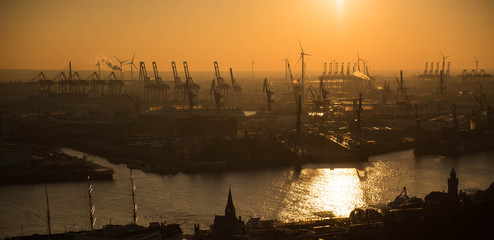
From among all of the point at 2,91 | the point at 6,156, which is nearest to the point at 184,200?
the point at 6,156

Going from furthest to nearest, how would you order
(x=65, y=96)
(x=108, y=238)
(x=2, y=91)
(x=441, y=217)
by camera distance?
1. (x=2, y=91)
2. (x=65, y=96)
3. (x=441, y=217)
4. (x=108, y=238)

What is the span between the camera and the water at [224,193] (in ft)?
32.6

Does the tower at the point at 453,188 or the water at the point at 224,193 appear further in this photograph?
the tower at the point at 453,188

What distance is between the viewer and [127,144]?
17.1 m

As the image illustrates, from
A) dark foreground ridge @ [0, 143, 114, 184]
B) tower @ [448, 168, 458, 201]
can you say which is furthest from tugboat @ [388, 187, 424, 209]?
dark foreground ridge @ [0, 143, 114, 184]

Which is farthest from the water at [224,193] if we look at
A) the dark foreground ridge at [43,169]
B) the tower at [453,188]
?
the tower at [453,188]

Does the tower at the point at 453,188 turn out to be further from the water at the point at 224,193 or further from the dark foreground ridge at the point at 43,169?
the dark foreground ridge at the point at 43,169

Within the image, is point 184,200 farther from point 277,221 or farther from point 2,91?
point 2,91

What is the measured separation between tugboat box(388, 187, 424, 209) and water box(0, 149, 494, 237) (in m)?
0.49

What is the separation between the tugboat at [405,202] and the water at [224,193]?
0.49 meters

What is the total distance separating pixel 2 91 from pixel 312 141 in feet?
66.5

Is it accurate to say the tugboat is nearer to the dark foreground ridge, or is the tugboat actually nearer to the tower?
the tower

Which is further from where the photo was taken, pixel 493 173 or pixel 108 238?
pixel 493 173

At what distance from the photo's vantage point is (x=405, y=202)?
10.4m
